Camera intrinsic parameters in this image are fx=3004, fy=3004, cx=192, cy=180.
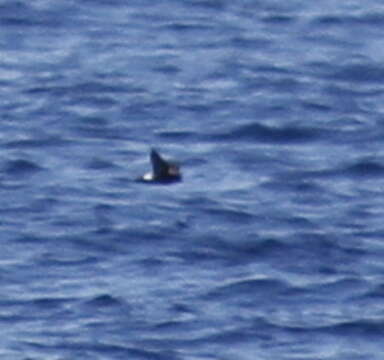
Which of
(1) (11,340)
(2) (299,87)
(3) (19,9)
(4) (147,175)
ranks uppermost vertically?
(3) (19,9)

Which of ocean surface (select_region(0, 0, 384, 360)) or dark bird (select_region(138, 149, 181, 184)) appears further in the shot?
dark bird (select_region(138, 149, 181, 184))

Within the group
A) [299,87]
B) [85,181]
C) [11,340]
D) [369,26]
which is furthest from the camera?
[369,26]

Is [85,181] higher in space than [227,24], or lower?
lower

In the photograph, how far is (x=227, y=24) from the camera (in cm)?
3584

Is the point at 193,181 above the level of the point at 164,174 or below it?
above

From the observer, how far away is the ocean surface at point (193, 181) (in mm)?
26125

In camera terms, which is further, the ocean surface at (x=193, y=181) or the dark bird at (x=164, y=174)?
the dark bird at (x=164, y=174)

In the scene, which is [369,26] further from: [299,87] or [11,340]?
[11,340]

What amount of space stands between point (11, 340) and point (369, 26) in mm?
11465

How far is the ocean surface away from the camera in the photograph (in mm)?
26125

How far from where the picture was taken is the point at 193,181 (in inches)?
1178

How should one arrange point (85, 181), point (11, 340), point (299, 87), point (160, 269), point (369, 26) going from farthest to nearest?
point (369, 26)
point (299, 87)
point (85, 181)
point (160, 269)
point (11, 340)

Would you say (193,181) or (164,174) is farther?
(193,181)

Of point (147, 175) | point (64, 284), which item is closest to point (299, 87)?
point (147, 175)
